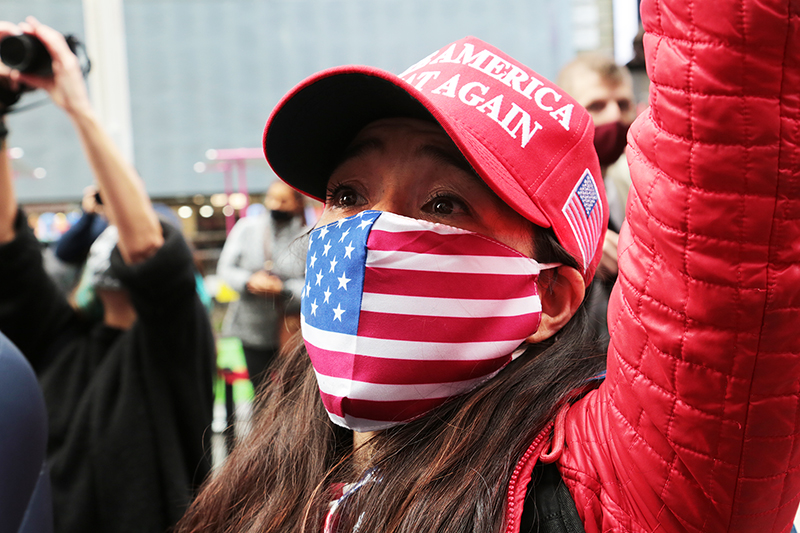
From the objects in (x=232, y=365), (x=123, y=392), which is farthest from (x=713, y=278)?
(x=232, y=365)

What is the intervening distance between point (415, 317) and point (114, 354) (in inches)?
60.4

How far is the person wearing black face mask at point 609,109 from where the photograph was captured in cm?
241

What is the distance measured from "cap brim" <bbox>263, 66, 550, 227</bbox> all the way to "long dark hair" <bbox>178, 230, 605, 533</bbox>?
176 millimetres

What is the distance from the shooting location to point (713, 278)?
641 mm

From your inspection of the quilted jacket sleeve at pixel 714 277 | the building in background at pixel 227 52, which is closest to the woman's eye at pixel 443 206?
the quilted jacket sleeve at pixel 714 277

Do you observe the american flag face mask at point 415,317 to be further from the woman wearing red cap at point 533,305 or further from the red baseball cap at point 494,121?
the red baseball cap at point 494,121

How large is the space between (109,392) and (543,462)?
1.70m

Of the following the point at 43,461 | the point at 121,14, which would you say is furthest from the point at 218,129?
the point at 43,461

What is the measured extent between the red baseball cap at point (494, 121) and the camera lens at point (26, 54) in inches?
45.2

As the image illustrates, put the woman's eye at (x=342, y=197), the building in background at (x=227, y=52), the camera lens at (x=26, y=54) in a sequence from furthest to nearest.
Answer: the building in background at (x=227, y=52) < the camera lens at (x=26, y=54) < the woman's eye at (x=342, y=197)

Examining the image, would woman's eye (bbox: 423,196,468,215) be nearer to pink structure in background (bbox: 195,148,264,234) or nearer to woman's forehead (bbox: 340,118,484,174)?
woman's forehead (bbox: 340,118,484,174)

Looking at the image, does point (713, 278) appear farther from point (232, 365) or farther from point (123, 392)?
point (232, 365)

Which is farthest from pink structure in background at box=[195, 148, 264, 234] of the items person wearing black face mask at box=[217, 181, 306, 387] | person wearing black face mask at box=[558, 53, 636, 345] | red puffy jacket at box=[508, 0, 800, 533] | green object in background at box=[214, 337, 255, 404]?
red puffy jacket at box=[508, 0, 800, 533]

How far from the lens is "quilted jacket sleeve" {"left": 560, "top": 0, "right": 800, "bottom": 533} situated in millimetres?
601
